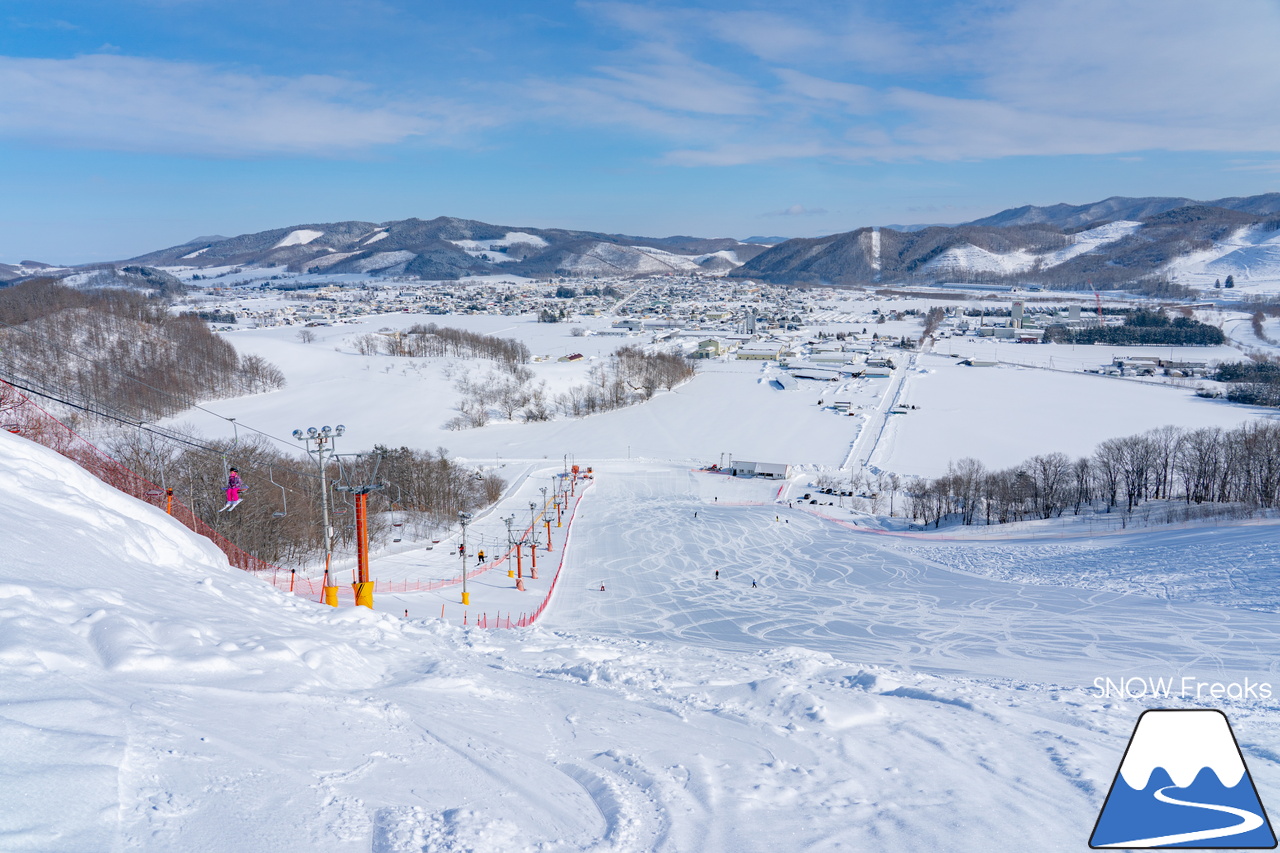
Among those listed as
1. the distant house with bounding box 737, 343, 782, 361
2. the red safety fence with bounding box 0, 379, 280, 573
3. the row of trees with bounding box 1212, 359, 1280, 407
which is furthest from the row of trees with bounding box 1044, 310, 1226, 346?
the red safety fence with bounding box 0, 379, 280, 573

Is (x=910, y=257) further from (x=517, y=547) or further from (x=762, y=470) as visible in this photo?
(x=517, y=547)

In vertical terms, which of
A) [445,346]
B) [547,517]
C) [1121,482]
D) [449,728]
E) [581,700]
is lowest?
[547,517]

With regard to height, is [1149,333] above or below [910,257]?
below

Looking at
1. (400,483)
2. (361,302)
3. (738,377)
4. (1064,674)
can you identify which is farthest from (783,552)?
(361,302)

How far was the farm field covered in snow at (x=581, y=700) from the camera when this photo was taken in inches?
117

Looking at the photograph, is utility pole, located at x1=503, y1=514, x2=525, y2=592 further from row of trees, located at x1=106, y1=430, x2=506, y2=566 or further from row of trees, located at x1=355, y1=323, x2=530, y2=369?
row of trees, located at x1=355, y1=323, x2=530, y2=369

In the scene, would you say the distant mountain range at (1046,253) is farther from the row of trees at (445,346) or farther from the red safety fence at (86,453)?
the red safety fence at (86,453)

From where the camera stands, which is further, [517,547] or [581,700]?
[517,547]

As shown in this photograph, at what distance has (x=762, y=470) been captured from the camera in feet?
90.2

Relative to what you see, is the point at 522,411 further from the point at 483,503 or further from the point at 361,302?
the point at 361,302

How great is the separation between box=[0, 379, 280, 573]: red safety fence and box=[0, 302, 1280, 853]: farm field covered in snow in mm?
3046

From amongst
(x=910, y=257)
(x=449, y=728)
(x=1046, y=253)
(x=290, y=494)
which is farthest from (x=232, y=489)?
(x=1046, y=253)

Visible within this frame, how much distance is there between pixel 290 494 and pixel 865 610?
1416 cm

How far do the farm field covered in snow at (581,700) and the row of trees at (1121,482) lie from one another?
6.59 m
